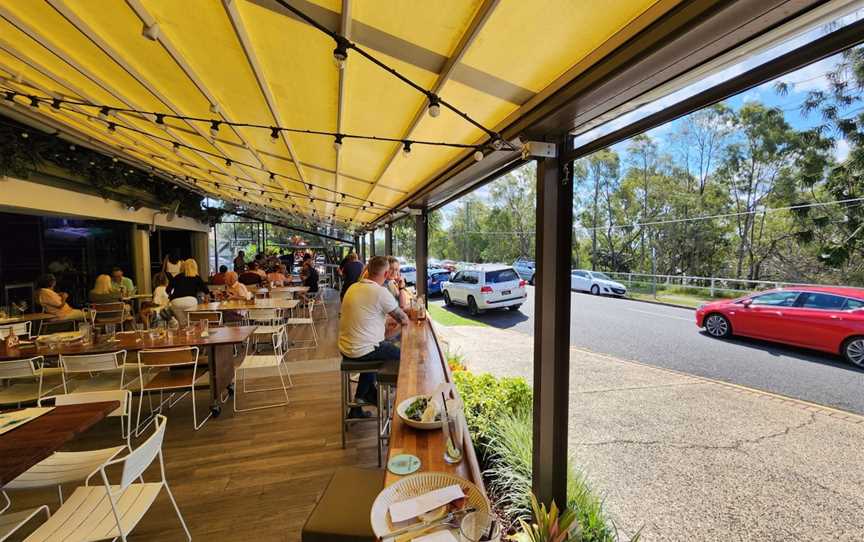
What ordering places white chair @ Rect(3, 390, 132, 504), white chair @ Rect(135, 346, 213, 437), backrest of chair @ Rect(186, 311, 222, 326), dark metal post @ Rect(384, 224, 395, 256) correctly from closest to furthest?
white chair @ Rect(3, 390, 132, 504), white chair @ Rect(135, 346, 213, 437), backrest of chair @ Rect(186, 311, 222, 326), dark metal post @ Rect(384, 224, 395, 256)

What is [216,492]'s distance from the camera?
2.45 m

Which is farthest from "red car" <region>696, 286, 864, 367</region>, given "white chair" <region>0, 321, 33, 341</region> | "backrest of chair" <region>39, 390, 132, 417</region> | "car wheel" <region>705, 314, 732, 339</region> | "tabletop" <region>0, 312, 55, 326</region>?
"tabletop" <region>0, 312, 55, 326</region>

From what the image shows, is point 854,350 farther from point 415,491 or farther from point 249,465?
point 249,465

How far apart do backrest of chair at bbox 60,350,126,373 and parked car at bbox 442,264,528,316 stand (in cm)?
715

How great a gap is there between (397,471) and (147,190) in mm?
10325

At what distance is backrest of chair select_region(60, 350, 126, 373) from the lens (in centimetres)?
289

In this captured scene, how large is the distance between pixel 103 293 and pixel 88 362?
5114 mm

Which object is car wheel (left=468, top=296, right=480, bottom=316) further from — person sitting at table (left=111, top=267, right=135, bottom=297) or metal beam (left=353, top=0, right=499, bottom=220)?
person sitting at table (left=111, top=267, right=135, bottom=297)

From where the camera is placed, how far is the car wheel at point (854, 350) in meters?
1.12

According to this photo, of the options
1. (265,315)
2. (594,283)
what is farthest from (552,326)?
(265,315)

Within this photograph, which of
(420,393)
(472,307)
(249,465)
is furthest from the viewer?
(472,307)

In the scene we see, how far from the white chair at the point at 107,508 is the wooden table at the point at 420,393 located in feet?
3.76

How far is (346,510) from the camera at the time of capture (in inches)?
57.9

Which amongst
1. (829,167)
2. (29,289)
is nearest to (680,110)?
(829,167)
